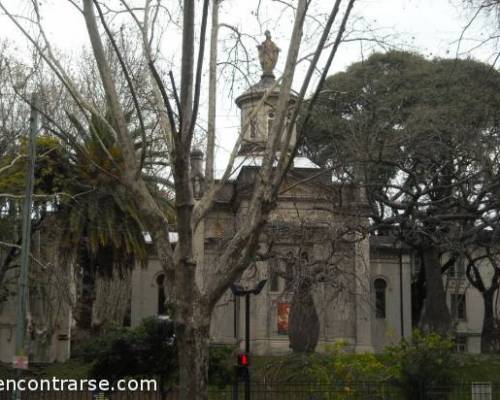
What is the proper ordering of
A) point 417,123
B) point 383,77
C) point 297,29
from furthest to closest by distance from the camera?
1. point 383,77
2. point 417,123
3. point 297,29

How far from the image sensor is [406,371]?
20172 mm

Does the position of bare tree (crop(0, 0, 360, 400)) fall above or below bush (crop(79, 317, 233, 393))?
above

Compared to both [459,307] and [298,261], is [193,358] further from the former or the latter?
[459,307]

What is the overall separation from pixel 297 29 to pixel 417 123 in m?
16.5

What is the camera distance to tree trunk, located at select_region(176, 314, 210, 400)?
1128cm

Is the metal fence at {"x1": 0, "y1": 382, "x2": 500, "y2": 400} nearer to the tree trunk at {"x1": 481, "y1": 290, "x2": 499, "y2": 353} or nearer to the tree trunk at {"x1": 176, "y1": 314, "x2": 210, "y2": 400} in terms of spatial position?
the tree trunk at {"x1": 176, "y1": 314, "x2": 210, "y2": 400}

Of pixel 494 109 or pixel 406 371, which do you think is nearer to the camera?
pixel 406 371

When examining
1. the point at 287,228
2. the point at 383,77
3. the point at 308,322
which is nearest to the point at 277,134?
the point at 287,228

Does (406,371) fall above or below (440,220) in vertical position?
below

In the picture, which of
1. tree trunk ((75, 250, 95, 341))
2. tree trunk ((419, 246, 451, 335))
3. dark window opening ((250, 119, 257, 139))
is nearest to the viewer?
dark window opening ((250, 119, 257, 139))

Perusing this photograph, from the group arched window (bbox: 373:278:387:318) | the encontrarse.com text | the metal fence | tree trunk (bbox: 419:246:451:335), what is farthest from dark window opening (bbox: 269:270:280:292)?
the encontrarse.com text

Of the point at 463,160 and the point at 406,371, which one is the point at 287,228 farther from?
the point at 406,371

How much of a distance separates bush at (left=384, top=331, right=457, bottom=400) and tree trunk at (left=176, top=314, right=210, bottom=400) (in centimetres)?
984

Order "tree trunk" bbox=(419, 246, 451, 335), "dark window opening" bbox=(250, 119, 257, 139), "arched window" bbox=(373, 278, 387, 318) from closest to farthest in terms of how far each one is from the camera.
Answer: "dark window opening" bbox=(250, 119, 257, 139), "tree trunk" bbox=(419, 246, 451, 335), "arched window" bbox=(373, 278, 387, 318)
